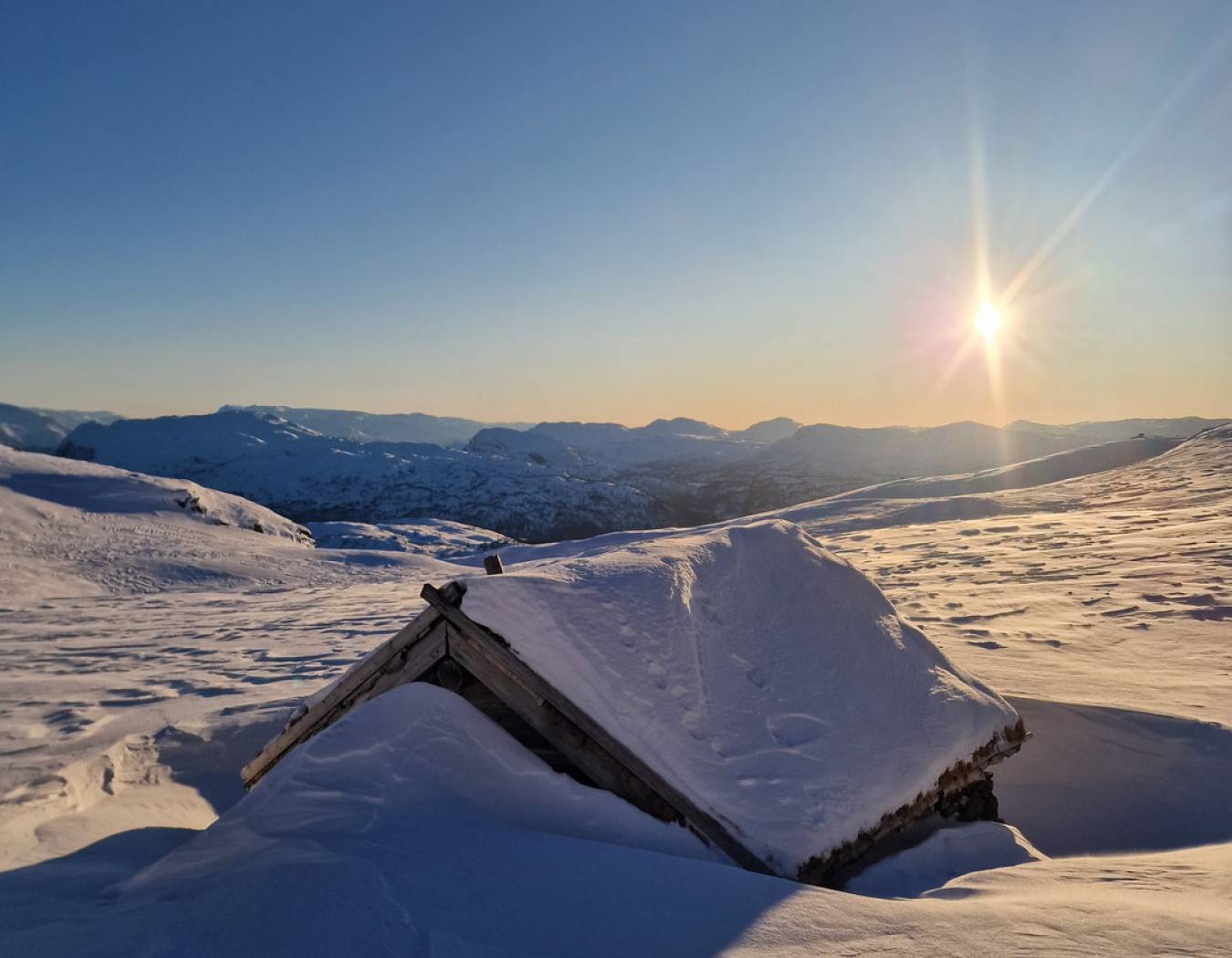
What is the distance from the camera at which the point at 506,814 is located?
8.74 feet

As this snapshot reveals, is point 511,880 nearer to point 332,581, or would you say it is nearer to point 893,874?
point 893,874

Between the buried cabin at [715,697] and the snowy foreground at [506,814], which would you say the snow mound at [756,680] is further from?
the snowy foreground at [506,814]

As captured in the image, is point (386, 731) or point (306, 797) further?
point (386, 731)

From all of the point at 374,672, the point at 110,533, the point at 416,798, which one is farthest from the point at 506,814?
the point at 110,533

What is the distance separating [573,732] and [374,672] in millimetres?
1098

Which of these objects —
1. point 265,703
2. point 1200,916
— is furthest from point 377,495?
point 1200,916

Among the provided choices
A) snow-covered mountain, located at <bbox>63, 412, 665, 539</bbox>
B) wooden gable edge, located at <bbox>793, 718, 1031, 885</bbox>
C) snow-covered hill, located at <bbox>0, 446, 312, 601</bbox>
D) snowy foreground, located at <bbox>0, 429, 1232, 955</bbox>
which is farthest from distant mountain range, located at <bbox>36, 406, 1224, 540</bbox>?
wooden gable edge, located at <bbox>793, 718, 1031, 885</bbox>

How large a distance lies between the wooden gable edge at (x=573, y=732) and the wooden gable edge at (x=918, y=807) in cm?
25

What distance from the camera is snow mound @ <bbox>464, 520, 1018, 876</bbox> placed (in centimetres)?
295

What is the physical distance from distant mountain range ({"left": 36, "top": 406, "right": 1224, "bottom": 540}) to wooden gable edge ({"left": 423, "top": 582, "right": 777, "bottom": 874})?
59046 mm

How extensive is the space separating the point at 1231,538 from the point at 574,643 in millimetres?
12508

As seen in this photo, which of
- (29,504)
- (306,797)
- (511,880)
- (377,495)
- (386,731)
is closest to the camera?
(511,880)

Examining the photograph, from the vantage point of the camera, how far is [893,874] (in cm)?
303

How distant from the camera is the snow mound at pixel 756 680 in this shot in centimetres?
295
